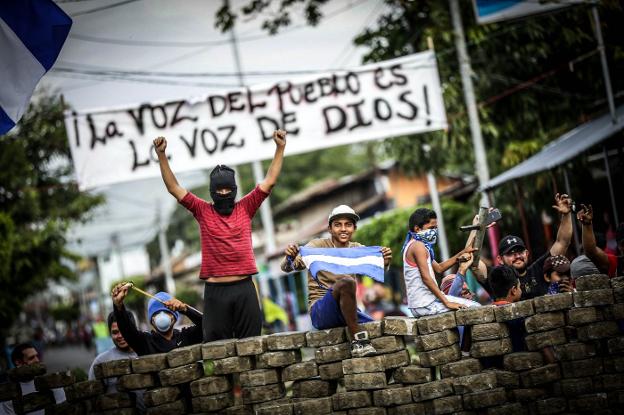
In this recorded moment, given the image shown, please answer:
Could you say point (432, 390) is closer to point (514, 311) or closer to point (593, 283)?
point (514, 311)

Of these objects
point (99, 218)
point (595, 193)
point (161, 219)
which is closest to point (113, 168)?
point (595, 193)

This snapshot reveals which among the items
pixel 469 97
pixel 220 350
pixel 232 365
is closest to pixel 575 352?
pixel 232 365

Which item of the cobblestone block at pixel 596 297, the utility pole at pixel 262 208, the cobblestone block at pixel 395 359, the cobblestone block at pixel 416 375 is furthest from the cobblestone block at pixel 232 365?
the utility pole at pixel 262 208

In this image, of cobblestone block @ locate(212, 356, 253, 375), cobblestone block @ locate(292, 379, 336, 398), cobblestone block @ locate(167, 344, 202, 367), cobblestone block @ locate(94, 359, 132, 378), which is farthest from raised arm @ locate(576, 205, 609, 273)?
cobblestone block @ locate(94, 359, 132, 378)

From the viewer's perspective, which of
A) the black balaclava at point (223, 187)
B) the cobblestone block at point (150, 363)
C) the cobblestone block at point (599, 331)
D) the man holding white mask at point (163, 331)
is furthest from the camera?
the man holding white mask at point (163, 331)

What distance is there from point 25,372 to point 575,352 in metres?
4.91

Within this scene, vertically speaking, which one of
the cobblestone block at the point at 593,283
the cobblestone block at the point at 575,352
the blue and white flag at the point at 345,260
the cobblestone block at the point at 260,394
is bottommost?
the cobblestone block at the point at 575,352

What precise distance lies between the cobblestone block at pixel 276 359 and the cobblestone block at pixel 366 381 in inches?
20.1

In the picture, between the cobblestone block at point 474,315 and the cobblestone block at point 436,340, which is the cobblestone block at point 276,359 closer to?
the cobblestone block at point 436,340

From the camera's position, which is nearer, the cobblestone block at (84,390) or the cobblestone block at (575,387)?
the cobblestone block at (575,387)

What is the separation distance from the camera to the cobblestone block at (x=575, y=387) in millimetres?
6270

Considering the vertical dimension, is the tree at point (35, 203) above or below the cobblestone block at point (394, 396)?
above

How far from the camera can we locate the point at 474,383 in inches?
245

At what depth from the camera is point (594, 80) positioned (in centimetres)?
1583
